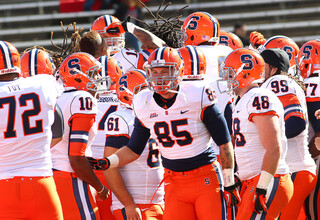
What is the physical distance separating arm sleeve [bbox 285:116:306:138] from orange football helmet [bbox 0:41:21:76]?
2.23 m

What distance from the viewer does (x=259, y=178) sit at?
4.43m

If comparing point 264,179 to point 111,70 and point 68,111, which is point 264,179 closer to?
point 68,111

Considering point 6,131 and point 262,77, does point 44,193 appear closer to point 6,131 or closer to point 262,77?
point 6,131

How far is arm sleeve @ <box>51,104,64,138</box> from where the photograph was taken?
4461 millimetres

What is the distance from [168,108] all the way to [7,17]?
10282 millimetres

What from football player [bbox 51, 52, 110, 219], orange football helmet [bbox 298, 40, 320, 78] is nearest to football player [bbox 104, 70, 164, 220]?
football player [bbox 51, 52, 110, 219]

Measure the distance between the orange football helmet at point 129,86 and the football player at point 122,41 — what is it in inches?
55.5

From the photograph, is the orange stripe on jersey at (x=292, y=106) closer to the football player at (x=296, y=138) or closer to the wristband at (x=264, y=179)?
the football player at (x=296, y=138)

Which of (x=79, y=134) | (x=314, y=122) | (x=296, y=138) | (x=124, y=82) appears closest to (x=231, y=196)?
(x=296, y=138)

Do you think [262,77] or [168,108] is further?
[262,77]

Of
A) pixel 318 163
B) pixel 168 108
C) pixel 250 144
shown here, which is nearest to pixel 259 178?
pixel 250 144

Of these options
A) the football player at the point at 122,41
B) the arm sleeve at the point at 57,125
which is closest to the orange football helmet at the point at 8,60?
the arm sleeve at the point at 57,125

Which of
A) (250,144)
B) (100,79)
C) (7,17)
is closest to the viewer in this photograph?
(250,144)

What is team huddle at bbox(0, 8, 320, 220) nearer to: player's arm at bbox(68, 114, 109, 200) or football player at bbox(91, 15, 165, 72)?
player's arm at bbox(68, 114, 109, 200)
